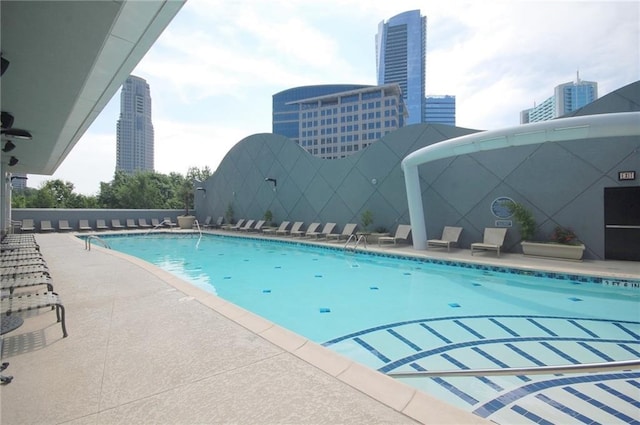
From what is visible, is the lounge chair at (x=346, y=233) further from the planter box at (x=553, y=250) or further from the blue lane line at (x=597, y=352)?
the blue lane line at (x=597, y=352)

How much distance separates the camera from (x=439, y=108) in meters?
115

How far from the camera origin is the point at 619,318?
4.70m

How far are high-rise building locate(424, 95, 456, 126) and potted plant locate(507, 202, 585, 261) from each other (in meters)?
115

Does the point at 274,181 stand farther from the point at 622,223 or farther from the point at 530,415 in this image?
the point at 530,415

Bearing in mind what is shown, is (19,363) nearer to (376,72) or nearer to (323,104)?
(323,104)

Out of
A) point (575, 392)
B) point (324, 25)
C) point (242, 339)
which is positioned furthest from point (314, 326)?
point (324, 25)

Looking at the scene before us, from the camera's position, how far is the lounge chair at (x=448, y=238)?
10015 millimetres

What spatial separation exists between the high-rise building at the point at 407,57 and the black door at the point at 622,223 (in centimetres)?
10503

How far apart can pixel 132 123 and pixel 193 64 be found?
300ft

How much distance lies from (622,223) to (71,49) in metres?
11.4

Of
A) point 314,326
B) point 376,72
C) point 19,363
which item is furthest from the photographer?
point 376,72

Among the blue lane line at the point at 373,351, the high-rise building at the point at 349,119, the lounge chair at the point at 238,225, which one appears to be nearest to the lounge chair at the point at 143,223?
the lounge chair at the point at 238,225

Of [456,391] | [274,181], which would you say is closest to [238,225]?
[274,181]

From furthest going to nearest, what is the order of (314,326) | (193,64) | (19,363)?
1. (193,64)
2. (314,326)
3. (19,363)
